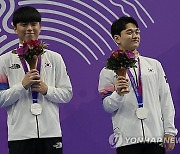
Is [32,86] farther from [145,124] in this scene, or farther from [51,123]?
[145,124]

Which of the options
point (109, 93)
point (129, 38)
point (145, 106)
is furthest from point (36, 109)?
point (129, 38)

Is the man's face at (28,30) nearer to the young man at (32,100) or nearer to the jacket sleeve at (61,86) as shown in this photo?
the young man at (32,100)

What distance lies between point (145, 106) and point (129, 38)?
24.7 inches

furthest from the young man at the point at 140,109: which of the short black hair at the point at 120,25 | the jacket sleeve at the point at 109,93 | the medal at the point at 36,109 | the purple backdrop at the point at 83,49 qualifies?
the purple backdrop at the point at 83,49

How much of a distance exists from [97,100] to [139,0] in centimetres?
119

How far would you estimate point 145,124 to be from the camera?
3.70m

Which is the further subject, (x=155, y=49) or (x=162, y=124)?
(x=155, y=49)

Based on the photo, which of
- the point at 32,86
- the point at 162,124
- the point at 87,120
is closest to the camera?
the point at 32,86

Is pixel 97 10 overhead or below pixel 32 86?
overhead

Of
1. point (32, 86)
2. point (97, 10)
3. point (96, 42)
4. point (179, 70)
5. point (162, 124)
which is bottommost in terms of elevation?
point (162, 124)

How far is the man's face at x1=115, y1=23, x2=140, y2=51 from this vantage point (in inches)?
155

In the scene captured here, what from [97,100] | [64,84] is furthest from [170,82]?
[64,84]

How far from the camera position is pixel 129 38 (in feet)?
13.0

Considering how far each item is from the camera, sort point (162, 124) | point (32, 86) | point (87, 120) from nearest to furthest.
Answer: point (32, 86) < point (162, 124) < point (87, 120)
